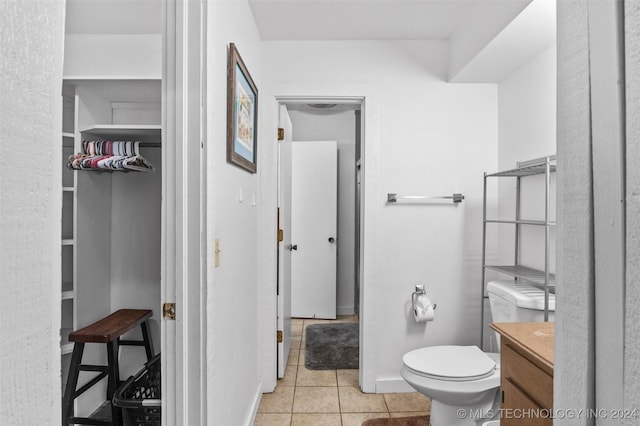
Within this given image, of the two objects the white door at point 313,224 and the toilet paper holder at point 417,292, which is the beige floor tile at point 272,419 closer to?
the toilet paper holder at point 417,292

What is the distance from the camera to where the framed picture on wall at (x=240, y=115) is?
1.52 m

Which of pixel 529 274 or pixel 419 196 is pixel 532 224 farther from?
pixel 419 196

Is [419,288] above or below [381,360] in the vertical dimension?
above

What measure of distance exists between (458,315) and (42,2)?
261 cm

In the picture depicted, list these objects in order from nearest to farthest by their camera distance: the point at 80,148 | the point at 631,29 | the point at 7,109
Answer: the point at 7,109 → the point at 631,29 → the point at 80,148

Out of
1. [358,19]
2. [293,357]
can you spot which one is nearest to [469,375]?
[293,357]

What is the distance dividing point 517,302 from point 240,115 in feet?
5.26

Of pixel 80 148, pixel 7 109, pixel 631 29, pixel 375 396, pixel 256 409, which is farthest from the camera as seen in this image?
pixel 375 396

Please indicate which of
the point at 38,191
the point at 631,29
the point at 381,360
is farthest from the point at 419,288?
the point at 38,191

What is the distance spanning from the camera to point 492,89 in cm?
246

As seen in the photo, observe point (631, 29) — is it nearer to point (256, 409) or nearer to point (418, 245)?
point (418, 245)

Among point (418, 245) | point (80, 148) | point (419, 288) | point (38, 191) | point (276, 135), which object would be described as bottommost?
point (419, 288)

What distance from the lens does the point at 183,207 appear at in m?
1.13

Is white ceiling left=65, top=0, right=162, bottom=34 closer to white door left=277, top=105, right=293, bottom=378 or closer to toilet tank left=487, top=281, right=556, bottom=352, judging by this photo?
white door left=277, top=105, right=293, bottom=378
